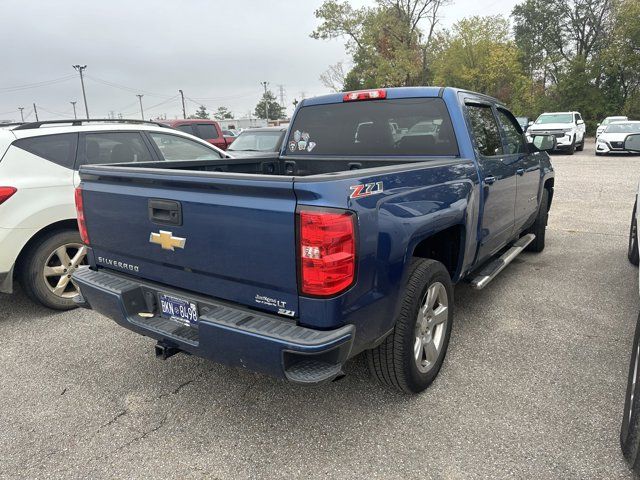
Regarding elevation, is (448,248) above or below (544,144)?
below

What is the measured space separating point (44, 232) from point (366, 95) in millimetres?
3151

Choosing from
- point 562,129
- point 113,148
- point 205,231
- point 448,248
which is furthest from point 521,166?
point 562,129

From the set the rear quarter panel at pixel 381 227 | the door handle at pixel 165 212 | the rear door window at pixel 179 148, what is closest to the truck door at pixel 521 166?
the rear quarter panel at pixel 381 227

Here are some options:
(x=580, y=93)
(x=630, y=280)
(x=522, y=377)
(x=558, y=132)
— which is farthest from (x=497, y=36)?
(x=522, y=377)

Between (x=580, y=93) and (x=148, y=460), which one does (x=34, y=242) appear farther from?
(x=580, y=93)

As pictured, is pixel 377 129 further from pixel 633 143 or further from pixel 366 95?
pixel 633 143

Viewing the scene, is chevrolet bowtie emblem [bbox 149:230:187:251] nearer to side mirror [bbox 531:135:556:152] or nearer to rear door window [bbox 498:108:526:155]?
rear door window [bbox 498:108:526:155]

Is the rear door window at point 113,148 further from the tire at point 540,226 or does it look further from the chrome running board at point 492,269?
the tire at point 540,226

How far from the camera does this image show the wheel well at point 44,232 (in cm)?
405

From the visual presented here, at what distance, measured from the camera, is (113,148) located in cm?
477

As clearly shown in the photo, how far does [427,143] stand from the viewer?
344 cm

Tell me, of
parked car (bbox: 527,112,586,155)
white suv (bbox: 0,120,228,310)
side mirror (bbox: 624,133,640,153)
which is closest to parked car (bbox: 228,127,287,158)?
white suv (bbox: 0,120,228,310)

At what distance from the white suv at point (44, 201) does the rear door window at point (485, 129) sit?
11.7 ft

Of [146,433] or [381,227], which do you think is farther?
[146,433]
